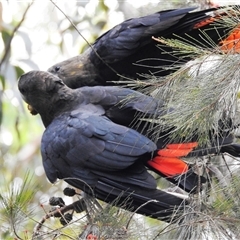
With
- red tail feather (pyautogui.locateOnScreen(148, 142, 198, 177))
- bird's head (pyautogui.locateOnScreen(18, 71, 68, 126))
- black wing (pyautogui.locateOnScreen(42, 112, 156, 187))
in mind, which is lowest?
red tail feather (pyautogui.locateOnScreen(148, 142, 198, 177))

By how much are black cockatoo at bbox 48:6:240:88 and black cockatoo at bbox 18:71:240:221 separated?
0.27 meters

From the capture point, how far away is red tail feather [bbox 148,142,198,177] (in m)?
2.06

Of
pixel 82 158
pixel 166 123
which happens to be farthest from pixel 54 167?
pixel 166 123

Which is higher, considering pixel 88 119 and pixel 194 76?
pixel 194 76

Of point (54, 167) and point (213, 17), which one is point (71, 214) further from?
point (213, 17)

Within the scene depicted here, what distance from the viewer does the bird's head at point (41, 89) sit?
2543mm

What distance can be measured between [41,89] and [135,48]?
0.47 meters

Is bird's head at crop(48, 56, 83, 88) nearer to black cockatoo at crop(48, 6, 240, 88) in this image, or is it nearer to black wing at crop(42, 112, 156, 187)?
black cockatoo at crop(48, 6, 240, 88)

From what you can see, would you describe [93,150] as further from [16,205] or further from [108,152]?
[16,205]

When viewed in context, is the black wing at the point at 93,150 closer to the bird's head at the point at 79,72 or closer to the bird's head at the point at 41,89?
the bird's head at the point at 41,89

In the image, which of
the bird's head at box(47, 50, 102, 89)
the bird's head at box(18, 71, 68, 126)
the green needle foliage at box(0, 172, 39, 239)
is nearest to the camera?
the green needle foliage at box(0, 172, 39, 239)

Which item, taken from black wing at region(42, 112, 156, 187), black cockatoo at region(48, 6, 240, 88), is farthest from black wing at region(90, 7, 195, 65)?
black wing at region(42, 112, 156, 187)

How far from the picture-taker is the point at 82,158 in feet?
7.41

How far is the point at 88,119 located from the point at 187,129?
0.75m
